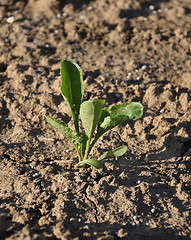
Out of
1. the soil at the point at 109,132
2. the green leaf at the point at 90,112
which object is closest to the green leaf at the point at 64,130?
the green leaf at the point at 90,112

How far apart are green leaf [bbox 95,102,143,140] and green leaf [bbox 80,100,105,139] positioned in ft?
0.31

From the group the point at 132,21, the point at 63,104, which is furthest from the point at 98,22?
the point at 63,104

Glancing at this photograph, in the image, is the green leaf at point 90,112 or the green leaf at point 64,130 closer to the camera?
the green leaf at point 90,112

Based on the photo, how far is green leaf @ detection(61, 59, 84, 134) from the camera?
2424 millimetres

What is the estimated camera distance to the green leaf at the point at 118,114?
93.6 inches

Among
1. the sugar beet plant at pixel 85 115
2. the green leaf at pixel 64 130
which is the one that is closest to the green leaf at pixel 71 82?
the sugar beet plant at pixel 85 115

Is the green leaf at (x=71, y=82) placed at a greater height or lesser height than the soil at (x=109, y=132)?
greater

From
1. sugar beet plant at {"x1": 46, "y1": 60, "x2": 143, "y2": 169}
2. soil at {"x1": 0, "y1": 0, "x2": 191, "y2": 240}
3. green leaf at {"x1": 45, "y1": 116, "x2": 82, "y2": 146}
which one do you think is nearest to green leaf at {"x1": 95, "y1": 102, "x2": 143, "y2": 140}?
sugar beet plant at {"x1": 46, "y1": 60, "x2": 143, "y2": 169}

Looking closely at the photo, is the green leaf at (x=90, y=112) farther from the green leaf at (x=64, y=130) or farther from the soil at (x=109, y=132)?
the soil at (x=109, y=132)

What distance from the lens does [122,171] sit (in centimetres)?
260

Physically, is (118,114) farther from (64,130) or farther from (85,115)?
(64,130)

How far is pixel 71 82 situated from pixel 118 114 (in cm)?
44

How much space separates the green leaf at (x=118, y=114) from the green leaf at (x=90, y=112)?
96 mm

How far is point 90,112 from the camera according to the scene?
7.38ft
